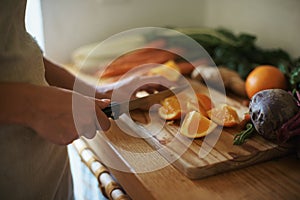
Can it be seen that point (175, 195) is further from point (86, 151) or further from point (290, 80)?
point (290, 80)

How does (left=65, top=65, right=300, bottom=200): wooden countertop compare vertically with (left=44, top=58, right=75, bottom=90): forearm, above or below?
below

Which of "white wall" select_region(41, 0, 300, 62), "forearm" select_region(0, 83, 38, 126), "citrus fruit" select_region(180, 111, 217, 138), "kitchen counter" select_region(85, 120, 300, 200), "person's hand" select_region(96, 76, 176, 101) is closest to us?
"forearm" select_region(0, 83, 38, 126)

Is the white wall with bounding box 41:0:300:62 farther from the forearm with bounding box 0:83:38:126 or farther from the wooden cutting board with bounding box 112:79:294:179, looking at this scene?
the forearm with bounding box 0:83:38:126

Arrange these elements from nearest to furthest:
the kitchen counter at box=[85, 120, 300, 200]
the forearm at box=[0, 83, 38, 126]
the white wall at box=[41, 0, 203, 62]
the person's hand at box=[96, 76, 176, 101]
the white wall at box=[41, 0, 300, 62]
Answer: the forearm at box=[0, 83, 38, 126]
the kitchen counter at box=[85, 120, 300, 200]
the person's hand at box=[96, 76, 176, 101]
the white wall at box=[41, 0, 300, 62]
the white wall at box=[41, 0, 203, 62]

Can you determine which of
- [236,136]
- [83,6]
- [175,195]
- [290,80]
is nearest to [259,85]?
[290,80]

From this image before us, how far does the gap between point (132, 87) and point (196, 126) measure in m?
0.21

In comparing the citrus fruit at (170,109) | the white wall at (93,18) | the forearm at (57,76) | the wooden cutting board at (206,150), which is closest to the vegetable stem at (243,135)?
the wooden cutting board at (206,150)

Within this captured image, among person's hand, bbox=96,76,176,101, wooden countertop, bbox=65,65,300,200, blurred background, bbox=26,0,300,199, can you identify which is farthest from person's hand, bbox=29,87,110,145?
blurred background, bbox=26,0,300,199

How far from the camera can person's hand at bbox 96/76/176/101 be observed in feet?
2.52

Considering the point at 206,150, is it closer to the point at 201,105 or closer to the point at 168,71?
the point at 201,105

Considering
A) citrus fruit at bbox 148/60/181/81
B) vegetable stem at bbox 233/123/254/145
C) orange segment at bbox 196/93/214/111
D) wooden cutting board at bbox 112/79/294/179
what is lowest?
wooden cutting board at bbox 112/79/294/179

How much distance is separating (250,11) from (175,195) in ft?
2.66

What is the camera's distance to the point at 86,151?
0.76m

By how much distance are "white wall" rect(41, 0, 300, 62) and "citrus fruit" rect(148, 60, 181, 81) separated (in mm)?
316
